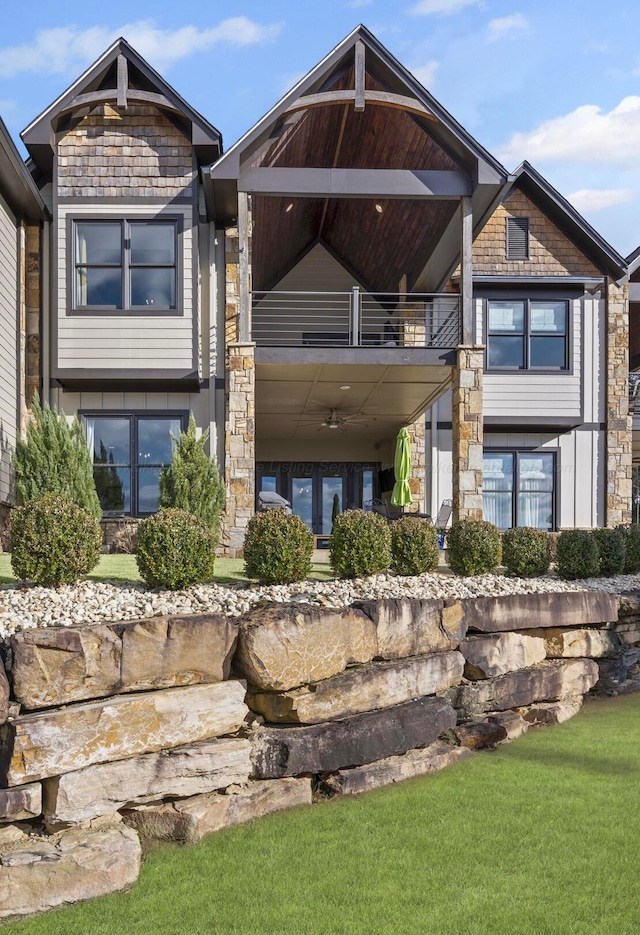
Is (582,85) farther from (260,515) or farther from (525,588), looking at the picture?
(260,515)

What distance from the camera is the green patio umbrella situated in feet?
47.8

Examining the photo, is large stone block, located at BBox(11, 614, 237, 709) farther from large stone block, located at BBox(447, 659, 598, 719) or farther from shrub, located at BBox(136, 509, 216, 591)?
large stone block, located at BBox(447, 659, 598, 719)

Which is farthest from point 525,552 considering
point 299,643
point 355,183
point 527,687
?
point 355,183

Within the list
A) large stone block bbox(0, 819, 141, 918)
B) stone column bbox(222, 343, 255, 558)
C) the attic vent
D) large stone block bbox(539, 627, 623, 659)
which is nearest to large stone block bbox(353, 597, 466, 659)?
large stone block bbox(539, 627, 623, 659)

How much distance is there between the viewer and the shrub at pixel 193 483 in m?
12.0

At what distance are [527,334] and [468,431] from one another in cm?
472

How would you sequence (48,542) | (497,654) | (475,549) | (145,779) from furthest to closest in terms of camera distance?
(475,549)
(497,654)
(48,542)
(145,779)

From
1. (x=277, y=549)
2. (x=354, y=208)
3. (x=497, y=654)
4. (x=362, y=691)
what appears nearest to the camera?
(x=362, y=691)

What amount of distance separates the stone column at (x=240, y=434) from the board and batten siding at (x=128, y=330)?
3.48 ft

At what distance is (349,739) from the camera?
6.05m

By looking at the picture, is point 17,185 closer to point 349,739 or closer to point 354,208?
point 354,208

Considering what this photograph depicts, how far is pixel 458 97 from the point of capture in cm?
1377

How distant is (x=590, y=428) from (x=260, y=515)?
11.5 meters

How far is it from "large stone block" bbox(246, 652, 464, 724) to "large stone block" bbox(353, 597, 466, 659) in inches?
3.5
